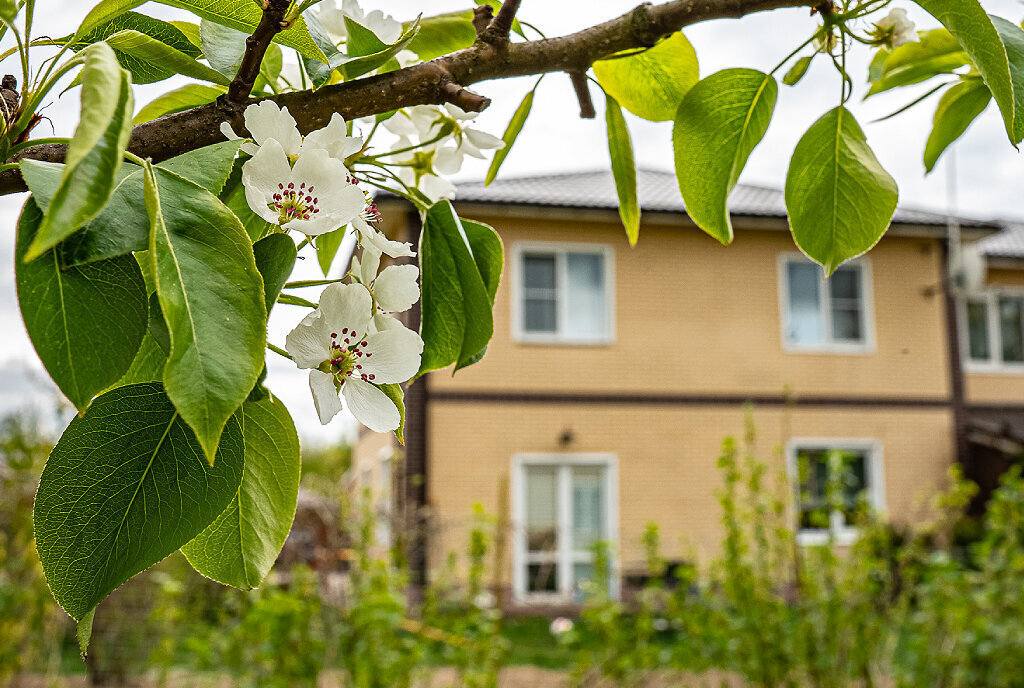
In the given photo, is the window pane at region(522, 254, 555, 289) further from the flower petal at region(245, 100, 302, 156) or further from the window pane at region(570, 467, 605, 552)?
the flower petal at region(245, 100, 302, 156)

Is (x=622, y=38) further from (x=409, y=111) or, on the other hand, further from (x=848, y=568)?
(x=848, y=568)

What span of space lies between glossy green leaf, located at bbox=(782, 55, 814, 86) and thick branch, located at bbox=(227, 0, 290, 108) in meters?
0.33

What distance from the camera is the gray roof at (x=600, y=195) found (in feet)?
33.1

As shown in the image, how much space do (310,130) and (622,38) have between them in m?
0.17

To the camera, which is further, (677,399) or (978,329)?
(978,329)

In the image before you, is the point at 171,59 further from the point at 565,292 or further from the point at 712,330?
the point at 712,330

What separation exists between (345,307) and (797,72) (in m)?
0.35

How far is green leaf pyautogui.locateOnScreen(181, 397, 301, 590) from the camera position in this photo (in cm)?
34

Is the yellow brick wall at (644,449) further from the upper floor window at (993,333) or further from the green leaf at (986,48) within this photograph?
the green leaf at (986,48)

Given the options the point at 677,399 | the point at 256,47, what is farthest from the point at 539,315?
the point at 256,47

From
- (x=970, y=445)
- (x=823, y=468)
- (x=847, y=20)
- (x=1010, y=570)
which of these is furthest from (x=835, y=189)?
(x=970, y=445)

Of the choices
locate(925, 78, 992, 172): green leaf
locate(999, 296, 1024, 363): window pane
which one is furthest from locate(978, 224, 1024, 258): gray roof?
locate(925, 78, 992, 172): green leaf

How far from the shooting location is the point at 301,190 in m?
0.34

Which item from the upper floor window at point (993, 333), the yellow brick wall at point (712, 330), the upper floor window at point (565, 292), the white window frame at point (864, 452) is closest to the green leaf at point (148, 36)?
the yellow brick wall at point (712, 330)
